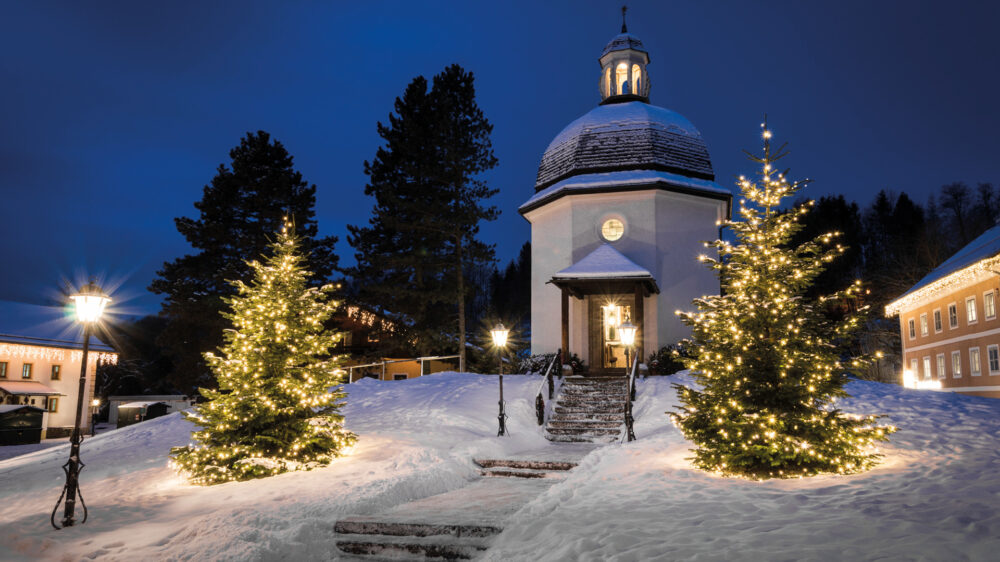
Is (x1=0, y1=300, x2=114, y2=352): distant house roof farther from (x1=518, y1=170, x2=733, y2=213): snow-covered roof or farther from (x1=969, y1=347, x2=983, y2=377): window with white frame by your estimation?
(x1=969, y1=347, x2=983, y2=377): window with white frame

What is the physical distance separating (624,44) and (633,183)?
28.6 feet

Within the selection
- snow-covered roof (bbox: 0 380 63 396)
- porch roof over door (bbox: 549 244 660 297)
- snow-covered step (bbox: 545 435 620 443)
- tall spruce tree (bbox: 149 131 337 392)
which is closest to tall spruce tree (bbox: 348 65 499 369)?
tall spruce tree (bbox: 149 131 337 392)

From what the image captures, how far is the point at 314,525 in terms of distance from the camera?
8141mm

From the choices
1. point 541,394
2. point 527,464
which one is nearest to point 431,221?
point 541,394

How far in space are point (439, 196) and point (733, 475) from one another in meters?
22.4

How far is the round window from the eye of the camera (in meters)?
23.0

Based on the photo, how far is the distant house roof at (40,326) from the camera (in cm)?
3403

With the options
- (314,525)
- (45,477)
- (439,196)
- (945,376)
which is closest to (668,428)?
(314,525)

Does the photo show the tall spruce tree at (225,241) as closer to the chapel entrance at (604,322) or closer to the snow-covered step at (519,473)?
the chapel entrance at (604,322)

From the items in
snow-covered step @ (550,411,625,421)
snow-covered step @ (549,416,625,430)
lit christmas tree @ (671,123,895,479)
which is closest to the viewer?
lit christmas tree @ (671,123,895,479)

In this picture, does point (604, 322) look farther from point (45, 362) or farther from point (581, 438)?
point (45, 362)

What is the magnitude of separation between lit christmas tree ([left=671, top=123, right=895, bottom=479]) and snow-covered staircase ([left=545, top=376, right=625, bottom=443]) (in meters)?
5.18

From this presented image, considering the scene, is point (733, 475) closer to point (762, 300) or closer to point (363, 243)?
point (762, 300)

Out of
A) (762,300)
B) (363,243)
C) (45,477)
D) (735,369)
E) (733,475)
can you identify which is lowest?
(45,477)
